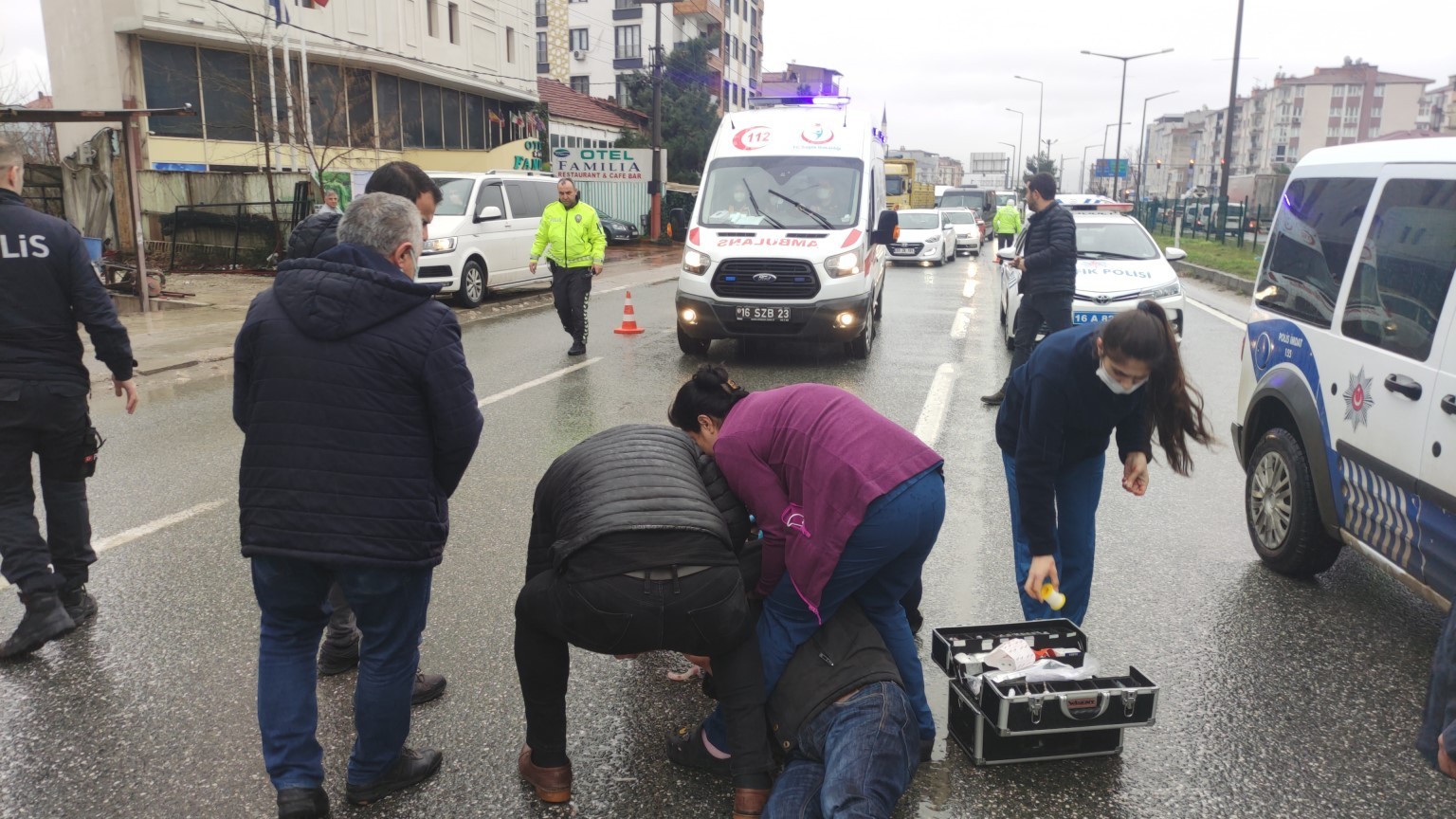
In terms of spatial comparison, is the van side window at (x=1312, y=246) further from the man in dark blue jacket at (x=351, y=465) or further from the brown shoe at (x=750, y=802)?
the man in dark blue jacket at (x=351, y=465)

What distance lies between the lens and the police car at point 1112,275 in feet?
37.1

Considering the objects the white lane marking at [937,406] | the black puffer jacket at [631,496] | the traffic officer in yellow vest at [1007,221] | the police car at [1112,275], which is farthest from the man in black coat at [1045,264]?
the traffic officer in yellow vest at [1007,221]

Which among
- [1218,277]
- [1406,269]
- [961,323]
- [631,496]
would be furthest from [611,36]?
[631,496]

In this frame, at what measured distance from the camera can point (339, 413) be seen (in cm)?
286

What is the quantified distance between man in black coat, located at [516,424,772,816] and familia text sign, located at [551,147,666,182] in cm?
2797

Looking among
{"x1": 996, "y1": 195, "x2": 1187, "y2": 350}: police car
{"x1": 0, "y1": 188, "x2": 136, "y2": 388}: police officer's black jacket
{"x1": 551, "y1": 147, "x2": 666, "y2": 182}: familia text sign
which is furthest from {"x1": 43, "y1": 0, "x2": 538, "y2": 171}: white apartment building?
{"x1": 0, "y1": 188, "x2": 136, "y2": 388}: police officer's black jacket

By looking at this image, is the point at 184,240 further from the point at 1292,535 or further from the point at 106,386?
the point at 1292,535

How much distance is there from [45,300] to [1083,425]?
400 centimetres

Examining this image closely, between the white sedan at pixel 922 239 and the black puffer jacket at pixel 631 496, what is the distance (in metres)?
22.3

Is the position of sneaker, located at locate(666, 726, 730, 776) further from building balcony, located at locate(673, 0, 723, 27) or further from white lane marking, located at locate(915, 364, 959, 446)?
building balcony, located at locate(673, 0, 723, 27)

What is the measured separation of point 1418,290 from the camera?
13.0ft

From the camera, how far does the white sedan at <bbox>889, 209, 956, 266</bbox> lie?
25578mm

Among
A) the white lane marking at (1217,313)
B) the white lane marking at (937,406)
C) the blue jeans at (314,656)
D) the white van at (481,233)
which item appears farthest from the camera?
the white van at (481,233)

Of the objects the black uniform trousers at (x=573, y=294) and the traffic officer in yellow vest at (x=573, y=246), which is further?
the black uniform trousers at (x=573, y=294)
